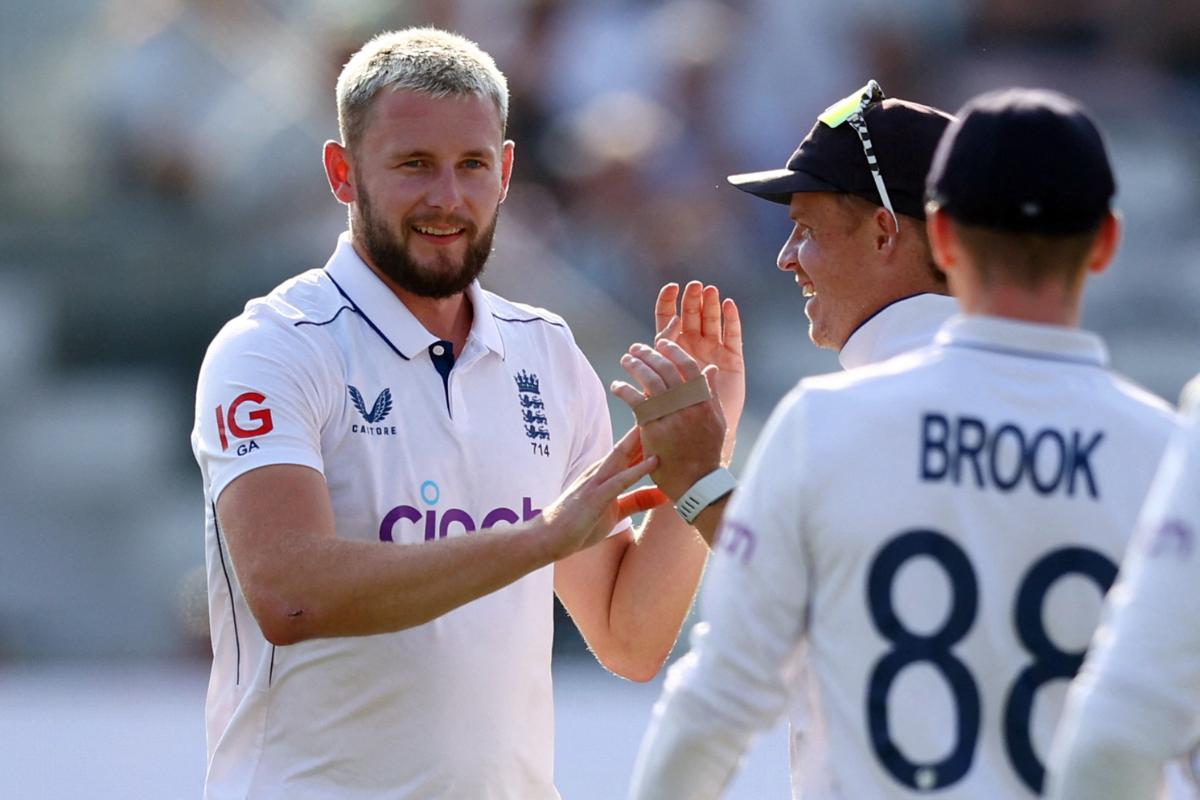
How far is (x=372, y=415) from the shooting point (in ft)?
10.4

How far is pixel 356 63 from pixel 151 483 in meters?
4.23

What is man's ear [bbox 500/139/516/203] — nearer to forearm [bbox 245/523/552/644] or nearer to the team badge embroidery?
the team badge embroidery

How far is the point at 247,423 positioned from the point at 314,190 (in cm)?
463

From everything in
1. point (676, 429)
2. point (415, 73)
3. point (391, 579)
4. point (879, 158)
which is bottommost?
point (391, 579)

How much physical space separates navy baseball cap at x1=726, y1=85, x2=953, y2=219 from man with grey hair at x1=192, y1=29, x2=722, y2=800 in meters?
0.44

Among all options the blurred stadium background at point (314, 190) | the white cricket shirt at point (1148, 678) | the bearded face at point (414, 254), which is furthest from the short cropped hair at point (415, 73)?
the blurred stadium background at point (314, 190)

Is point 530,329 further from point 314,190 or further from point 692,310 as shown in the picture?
point 314,190

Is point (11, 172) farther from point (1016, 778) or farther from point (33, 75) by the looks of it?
point (1016, 778)

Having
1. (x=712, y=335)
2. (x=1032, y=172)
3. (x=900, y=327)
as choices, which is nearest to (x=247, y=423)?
(x=712, y=335)

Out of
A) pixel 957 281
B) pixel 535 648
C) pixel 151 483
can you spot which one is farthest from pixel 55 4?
pixel 957 281

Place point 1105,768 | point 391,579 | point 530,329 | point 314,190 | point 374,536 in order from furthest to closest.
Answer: point 314,190 < point 530,329 < point 374,536 < point 391,579 < point 1105,768

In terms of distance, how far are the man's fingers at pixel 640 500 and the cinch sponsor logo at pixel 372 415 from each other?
422mm

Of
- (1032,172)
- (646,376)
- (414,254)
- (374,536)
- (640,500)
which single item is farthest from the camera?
(414,254)

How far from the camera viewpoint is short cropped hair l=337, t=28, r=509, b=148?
10.9 feet
